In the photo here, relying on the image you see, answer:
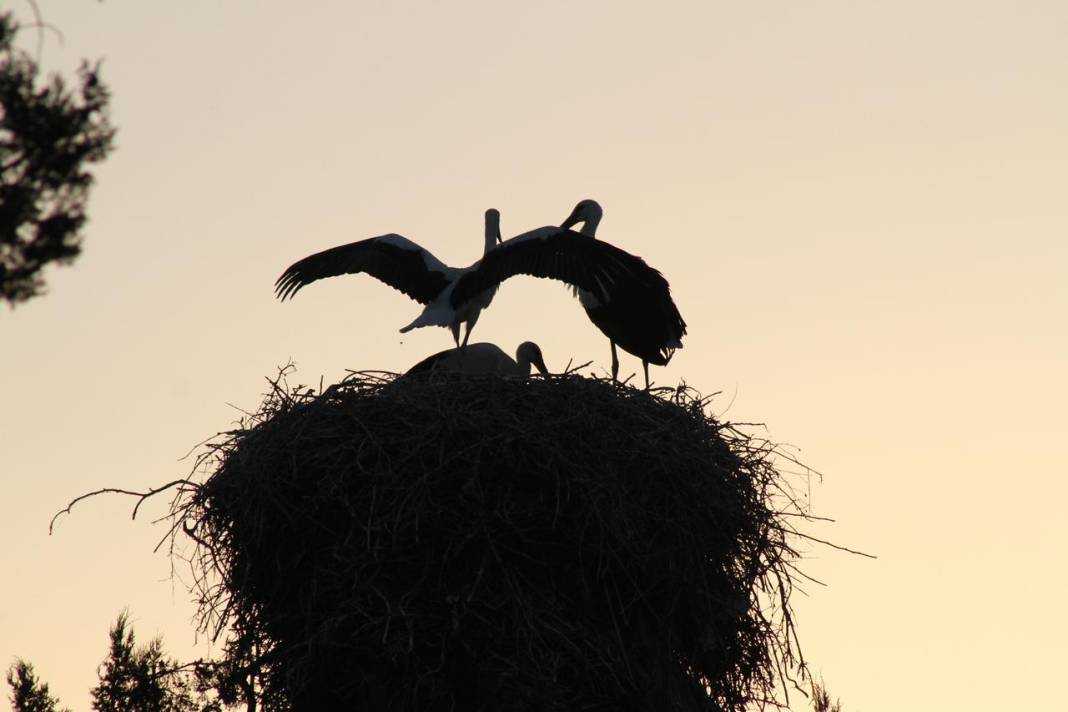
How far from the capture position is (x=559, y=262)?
10.8 meters

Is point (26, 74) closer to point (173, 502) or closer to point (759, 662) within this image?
point (173, 502)

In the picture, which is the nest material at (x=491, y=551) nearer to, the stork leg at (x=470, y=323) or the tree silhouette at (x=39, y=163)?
the stork leg at (x=470, y=323)

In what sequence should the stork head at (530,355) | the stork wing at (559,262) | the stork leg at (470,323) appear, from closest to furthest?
the stork wing at (559,262) → the stork leg at (470,323) → the stork head at (530,355)

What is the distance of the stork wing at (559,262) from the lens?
10.8 meters

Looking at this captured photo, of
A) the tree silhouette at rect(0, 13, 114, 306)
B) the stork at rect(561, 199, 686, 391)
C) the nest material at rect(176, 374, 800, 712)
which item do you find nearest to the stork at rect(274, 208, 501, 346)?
the stork at rect(561, 199, 686, 391)

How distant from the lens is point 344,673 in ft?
29.9


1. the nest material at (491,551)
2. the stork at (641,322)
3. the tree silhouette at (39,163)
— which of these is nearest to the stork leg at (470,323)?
the stork at (641,322)

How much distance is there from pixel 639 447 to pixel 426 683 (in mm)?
1777

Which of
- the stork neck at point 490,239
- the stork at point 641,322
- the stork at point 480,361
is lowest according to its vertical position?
the stork at point 480,361

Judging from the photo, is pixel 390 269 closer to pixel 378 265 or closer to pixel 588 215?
pixel 378 265

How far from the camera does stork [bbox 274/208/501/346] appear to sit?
1173 centimetres

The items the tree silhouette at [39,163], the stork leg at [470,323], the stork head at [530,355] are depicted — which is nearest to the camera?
the tree silhouette at [39,163]

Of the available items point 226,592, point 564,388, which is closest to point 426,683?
point 226,592

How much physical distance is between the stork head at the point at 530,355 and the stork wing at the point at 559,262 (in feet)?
4.36
